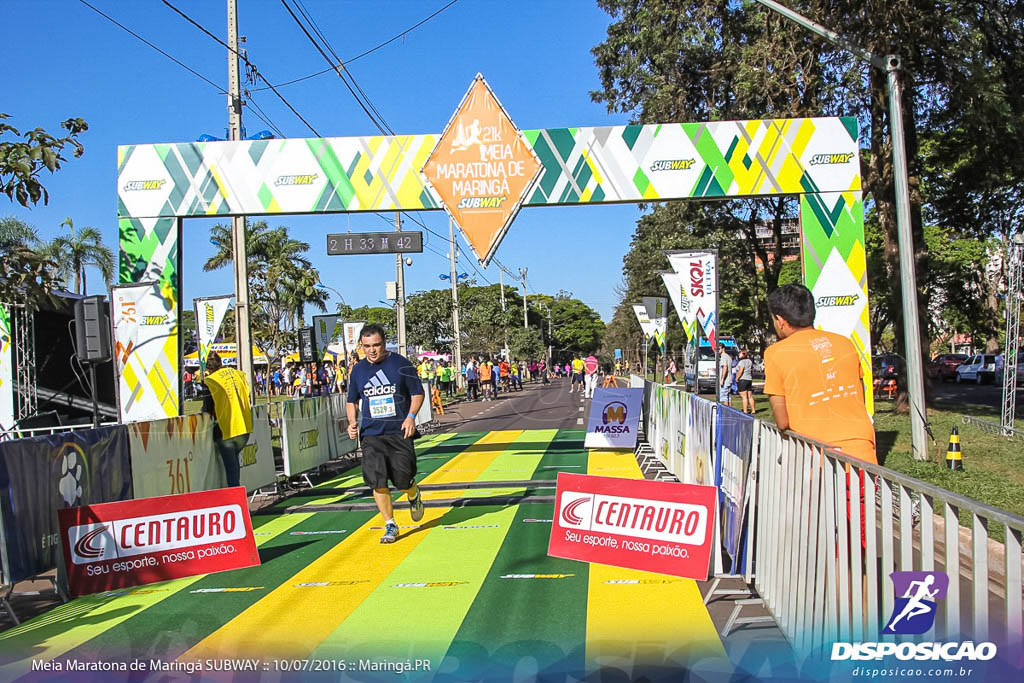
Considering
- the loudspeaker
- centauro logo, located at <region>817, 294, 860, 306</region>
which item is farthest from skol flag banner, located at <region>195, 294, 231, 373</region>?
centauro logo, located at <region>817, 294, 860, 306</region>

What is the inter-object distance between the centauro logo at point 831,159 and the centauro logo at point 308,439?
8.16 meters

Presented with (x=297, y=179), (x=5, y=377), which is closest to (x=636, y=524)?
(x=297, y=179)

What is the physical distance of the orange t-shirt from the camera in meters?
4.89

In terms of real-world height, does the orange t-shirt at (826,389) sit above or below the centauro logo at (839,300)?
below

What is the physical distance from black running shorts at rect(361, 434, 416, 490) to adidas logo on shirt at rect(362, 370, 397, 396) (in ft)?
1.29

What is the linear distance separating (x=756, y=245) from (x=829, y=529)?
80.9 feet

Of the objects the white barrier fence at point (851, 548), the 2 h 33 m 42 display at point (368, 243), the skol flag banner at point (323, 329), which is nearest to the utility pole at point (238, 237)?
the skol flag banner at point (323, 329)

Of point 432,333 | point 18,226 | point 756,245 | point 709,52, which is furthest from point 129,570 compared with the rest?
point 432,333

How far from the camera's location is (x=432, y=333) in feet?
187

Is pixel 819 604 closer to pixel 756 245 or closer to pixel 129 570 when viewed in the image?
pixel 129 570

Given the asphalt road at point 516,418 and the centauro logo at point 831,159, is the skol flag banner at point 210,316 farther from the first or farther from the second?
the centauro logo at point 831,159

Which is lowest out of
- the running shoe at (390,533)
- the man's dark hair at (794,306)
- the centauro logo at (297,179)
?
the running shoe at (390,533)

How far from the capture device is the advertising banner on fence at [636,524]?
575cm

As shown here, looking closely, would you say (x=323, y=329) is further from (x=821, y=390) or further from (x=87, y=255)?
(x=87, y=255)
